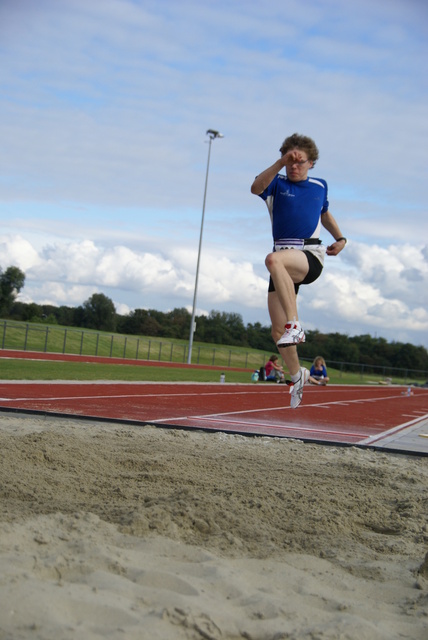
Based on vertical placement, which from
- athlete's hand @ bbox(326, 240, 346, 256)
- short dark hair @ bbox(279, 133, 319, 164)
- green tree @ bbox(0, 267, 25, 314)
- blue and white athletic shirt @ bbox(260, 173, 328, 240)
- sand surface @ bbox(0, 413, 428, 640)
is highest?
green tree @ bbox(0, 267, 25, 314)

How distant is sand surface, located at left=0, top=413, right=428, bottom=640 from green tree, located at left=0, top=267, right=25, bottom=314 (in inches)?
3079

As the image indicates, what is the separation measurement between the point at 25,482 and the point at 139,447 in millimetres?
1908

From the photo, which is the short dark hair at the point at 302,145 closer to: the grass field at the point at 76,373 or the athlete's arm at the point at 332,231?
the athlete's arm at the point at 332,231

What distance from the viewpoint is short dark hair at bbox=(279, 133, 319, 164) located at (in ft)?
16.8

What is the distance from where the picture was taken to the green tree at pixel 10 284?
7986 cm

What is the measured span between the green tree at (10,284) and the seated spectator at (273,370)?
5465cm

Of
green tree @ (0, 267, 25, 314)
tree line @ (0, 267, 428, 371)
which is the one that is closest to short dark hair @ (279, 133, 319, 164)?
tree line @ (0, 267, 428, 371)

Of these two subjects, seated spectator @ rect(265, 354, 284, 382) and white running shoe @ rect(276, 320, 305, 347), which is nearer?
white running shoe @ rect(276, 320, 305, 347)

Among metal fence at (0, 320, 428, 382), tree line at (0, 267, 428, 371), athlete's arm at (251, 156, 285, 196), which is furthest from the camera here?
tree line at (0, 267, 428, 371)

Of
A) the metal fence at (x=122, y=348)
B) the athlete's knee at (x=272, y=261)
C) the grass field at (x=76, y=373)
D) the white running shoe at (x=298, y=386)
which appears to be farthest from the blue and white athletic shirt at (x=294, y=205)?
the metal fence at (x=122, y=348)

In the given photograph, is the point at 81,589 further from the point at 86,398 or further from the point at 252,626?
the point at 86,398

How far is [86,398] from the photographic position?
11984 mm

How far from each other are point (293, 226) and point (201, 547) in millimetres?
2924

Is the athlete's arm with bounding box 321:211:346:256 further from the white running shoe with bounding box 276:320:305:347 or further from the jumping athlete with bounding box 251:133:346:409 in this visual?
the white running shoe with bounding box 276:320:305:347
